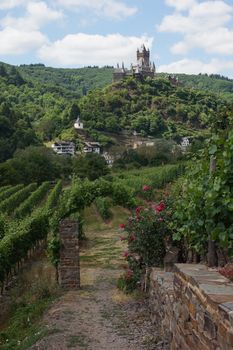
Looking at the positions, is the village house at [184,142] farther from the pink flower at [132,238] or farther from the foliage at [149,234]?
the foliage at [149,234]

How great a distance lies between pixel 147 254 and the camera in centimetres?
977

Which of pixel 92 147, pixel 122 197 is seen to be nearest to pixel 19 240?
pixel 122 197

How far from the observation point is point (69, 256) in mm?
12328

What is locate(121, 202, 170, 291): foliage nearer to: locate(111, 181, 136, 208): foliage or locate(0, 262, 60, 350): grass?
locate(0, 262, 60, 350): grass

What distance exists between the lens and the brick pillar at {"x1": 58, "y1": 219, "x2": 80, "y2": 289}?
481 inches

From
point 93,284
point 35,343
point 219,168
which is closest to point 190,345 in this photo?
point 219,168

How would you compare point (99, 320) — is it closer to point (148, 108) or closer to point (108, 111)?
point (108, 111)

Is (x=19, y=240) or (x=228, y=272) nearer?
(x=228, y=272)

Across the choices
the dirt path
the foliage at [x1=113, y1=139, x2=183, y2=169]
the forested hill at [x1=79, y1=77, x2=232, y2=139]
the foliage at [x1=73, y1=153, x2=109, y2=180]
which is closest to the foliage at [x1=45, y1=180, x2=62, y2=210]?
the dirt path

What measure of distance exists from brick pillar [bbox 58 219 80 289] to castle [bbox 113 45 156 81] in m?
126

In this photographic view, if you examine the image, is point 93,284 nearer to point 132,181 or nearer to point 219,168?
point 219,168

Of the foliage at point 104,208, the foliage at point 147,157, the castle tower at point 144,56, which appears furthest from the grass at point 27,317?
the castle tower at point 144,56

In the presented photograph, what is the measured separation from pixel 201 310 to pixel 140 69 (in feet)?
481

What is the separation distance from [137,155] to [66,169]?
12992 millimetres
